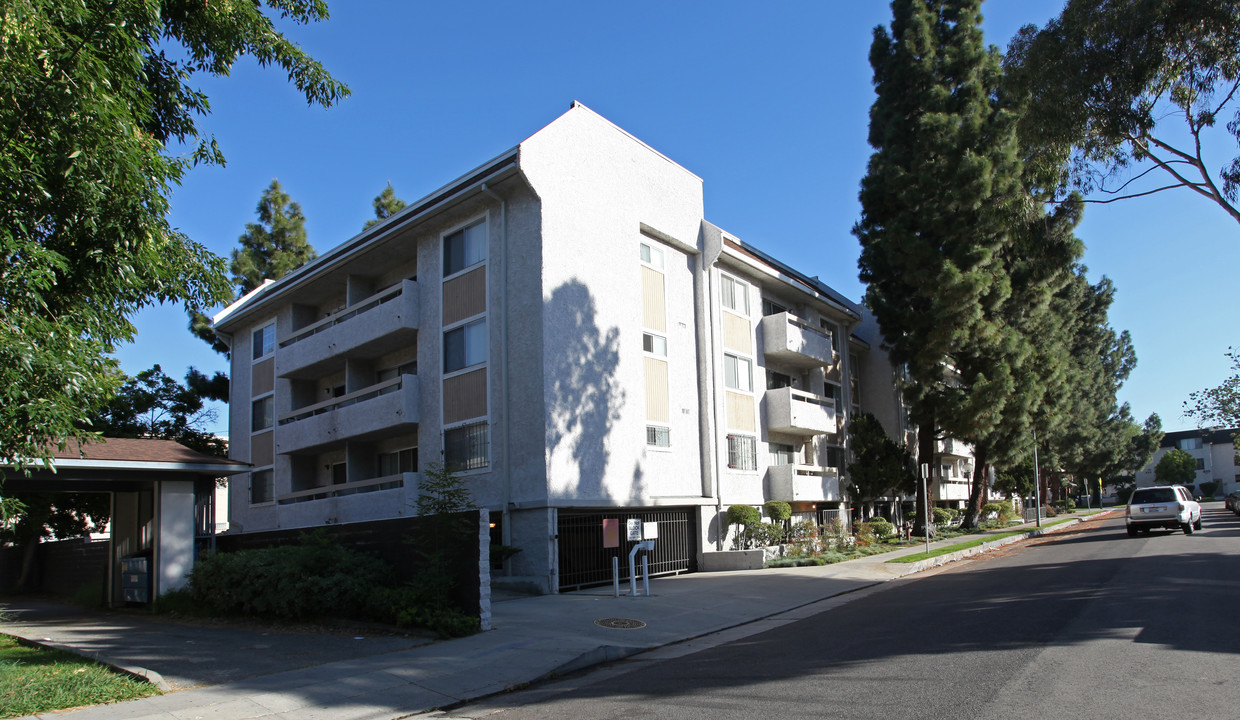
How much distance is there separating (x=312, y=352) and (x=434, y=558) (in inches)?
608

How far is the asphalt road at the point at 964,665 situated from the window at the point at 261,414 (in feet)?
73.6

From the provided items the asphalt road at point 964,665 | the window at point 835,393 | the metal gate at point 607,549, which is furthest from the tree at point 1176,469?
the asphalt road at point 964,665

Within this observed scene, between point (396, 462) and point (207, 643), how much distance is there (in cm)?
1249

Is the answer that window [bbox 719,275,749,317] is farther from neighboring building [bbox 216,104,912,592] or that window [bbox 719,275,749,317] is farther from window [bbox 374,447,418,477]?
window [bbox 374,447,418,477]

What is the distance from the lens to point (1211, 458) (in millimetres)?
115438

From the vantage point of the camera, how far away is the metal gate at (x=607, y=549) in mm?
19469

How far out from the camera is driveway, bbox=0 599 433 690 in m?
10.4

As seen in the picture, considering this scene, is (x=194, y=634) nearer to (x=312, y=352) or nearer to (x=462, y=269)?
(x=462, y=269)

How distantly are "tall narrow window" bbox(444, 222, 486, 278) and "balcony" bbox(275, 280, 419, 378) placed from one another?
1.47 meters

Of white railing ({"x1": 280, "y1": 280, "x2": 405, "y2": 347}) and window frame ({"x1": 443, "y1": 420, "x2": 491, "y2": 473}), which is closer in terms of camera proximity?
window frame ({"x1": 443, "y1": 420, "x2": 491, "y2": 473})

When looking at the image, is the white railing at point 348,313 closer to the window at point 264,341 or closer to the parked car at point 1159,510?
the window at point 264,341

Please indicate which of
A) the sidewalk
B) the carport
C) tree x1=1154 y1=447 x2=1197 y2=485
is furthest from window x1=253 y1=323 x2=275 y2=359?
tree x1=1154 y1=447 x2=1197 y2=485

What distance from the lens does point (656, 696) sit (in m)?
8.29

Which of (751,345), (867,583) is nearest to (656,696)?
(867,583)
